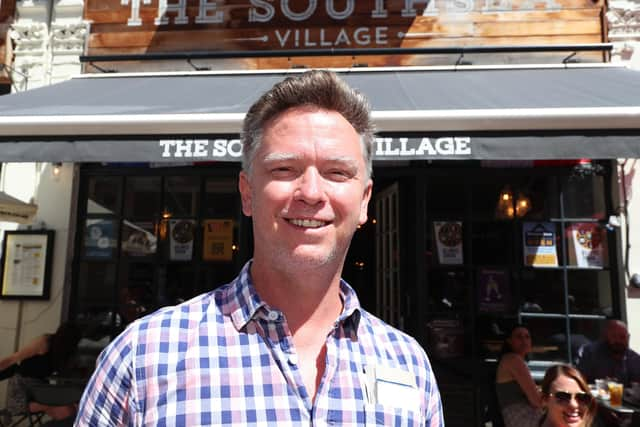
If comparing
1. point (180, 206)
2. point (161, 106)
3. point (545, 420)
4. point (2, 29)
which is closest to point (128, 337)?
point (161, 106)

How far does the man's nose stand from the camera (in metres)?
1.22

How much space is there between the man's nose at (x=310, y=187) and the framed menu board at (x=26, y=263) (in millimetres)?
4730

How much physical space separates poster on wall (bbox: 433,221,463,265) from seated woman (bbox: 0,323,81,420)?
358 cm

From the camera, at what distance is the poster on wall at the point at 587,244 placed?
4848 millimetres

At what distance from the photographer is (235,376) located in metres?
1.13

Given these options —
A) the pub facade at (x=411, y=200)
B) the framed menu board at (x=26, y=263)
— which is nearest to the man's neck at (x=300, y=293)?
the pub facade at (x=411, y=200)

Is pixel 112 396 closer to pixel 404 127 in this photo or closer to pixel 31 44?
pixel 404 127

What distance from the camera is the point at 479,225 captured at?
16.5ft

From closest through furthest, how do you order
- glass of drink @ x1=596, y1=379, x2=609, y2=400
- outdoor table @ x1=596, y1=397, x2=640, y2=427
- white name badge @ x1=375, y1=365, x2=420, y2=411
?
white name badge @ x1=375, y1=365, x2=420, y2=411
outdoor table @ x1=596, y1=397, x2=640, y2=427
glass of drink @ x1=596, y1=379, x2=609, y2=400

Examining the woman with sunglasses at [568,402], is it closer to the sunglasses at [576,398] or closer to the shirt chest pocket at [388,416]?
the sunglasses at [576,398]

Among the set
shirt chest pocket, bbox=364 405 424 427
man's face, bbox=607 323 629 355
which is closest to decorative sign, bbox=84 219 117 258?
shirt chest pocket, bbox=364 405 424 427

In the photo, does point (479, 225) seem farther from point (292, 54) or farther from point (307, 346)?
point (307, 346)

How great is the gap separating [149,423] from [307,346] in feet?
1.34

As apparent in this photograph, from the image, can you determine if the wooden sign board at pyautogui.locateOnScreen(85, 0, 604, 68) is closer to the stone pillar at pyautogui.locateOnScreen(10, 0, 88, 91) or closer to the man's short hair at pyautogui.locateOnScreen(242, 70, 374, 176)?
the stone pillar at pyautogui.locateOnScreen(10, 0, 88, 91)
